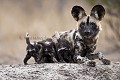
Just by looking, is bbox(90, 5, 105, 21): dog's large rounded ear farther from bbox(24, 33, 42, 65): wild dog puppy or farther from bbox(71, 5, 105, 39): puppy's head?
bbox(24, 33, 42, 65): wild dog puppy

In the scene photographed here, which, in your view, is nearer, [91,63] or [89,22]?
[91,63]

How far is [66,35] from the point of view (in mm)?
7262

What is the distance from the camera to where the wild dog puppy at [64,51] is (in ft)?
23.5

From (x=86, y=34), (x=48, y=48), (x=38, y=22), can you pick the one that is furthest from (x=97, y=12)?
(x=38, y=22)

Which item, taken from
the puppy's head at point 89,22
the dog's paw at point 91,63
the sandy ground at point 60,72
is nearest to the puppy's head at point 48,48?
the puppy's head at point 89,22

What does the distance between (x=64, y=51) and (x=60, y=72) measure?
853mm

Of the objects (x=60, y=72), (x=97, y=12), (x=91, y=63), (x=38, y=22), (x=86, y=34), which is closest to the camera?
(x=60, y=72)

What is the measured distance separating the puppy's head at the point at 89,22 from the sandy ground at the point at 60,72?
0.43 m

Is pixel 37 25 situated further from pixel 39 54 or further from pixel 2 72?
pixel 2 72

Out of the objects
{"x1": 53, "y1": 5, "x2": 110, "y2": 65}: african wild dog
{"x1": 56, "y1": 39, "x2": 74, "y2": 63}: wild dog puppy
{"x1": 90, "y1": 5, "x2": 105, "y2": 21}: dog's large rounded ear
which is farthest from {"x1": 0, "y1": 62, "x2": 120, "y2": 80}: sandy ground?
{"x1": 90, "y1": 5, "x2": 105, "y2": 21}: dog's large rounded ear

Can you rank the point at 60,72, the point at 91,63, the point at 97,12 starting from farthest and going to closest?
the point at 97,12 → the point at 91,63 → the point at 60,72

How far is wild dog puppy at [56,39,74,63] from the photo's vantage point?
7160mm

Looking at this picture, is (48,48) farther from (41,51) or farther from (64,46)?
(64,46)

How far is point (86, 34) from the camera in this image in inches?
273
